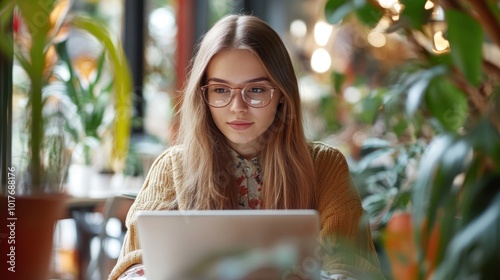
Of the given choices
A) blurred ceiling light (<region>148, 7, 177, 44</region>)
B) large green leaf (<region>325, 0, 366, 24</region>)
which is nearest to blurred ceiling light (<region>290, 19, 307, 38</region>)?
blurred ceiling light (<region>148, 7, 177, 44</region>)

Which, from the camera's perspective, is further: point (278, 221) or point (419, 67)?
point (419, 67)

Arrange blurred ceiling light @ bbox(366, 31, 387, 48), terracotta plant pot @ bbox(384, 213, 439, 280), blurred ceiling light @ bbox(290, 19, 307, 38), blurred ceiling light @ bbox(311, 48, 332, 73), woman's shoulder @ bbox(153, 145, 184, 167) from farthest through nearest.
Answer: blurred ceiling light @ bbox(290, 19, 307, 38) → blurred ceiling light @ bbox(366, 31, 387, 48) → blurred ceiling light @ bbox(311, 48, 332, 73) → woman's shoulder @ bbox(153, 145, 184, 167) → terracotta plant pot @ bbox(384, 213, 439, 280)

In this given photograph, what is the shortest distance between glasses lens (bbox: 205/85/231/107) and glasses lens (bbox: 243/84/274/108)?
5cm

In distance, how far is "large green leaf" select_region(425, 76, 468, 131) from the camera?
1453 millimetres

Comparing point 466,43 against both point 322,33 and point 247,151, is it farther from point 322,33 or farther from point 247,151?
point 322,33

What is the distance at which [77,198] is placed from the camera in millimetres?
3621

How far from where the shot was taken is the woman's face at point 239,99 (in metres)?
1.78

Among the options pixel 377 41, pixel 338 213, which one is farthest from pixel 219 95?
pixel 377 41

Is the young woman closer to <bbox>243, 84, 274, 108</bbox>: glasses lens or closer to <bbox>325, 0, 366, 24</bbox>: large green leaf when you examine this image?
<bbox>243, 84, 274, 108</bbox>: glasses lens

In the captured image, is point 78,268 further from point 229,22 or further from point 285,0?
point 285,0

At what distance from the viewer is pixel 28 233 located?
128 cm

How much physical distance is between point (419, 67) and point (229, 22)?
558 millimetres

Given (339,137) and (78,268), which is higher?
(339,137)

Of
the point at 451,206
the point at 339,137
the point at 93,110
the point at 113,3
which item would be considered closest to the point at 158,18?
the point at 113,3
